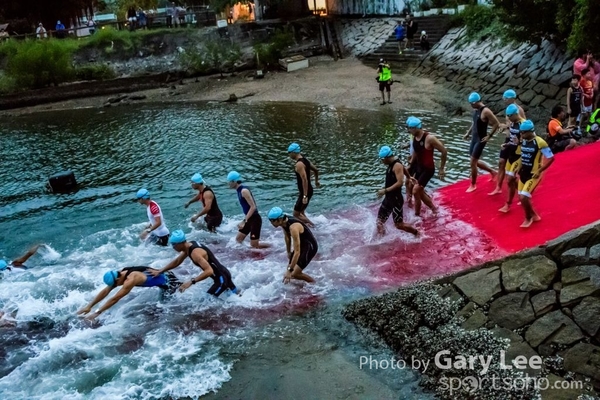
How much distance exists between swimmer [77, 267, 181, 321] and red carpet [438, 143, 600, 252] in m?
6.25

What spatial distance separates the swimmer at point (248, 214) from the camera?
11.4m

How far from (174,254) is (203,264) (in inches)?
114

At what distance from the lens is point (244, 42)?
35875mm

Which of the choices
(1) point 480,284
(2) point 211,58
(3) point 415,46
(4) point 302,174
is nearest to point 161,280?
(4) point 302,174

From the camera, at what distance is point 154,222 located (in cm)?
1180

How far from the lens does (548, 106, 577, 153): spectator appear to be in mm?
12543

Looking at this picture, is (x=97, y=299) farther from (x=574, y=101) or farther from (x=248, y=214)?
(x=574, y=101)

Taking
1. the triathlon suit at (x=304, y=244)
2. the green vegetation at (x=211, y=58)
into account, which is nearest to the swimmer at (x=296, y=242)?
the triathlon suit at (x=304, y=244)

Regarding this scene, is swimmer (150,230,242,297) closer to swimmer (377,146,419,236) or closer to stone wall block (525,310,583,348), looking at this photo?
swimmer (377,146,419,236)

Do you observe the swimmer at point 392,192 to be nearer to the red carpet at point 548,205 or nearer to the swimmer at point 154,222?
the red carpet at point 548,205

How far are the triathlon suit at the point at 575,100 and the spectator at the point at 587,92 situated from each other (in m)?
0.10

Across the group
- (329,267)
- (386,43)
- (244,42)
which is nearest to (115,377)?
(329,267)

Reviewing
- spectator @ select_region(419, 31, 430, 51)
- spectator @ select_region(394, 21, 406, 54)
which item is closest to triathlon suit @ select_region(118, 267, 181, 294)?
spectator @ select_region(419, 31, 430, 51)

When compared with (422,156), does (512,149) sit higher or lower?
higher
